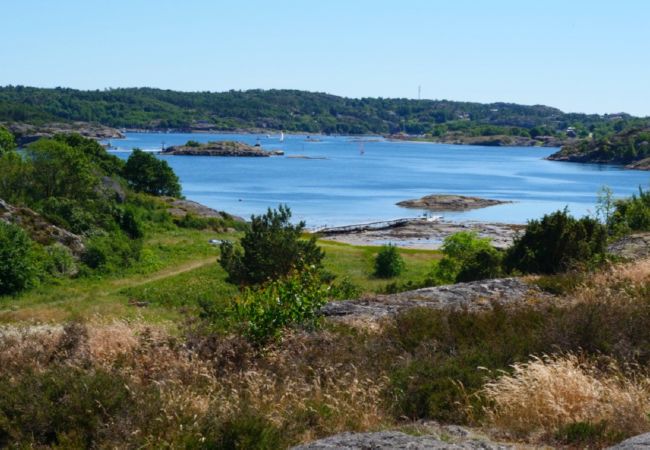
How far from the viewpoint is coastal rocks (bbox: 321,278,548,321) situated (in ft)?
41.2

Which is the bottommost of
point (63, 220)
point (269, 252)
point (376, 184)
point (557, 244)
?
point (376, 184)

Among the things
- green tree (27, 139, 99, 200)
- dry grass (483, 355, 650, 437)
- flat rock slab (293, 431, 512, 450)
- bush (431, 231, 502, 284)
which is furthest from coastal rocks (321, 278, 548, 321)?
green tree (27, 139, 99, 200)

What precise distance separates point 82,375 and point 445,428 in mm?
3655

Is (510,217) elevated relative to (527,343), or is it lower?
lower

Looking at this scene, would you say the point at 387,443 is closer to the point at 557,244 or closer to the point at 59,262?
the point at 557,244

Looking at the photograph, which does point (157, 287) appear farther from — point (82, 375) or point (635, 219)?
point (82, 375)

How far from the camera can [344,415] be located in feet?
23.5

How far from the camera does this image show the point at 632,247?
66.1ft

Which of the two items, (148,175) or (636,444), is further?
(148,175)

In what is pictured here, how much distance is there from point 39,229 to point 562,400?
41506 millimetres

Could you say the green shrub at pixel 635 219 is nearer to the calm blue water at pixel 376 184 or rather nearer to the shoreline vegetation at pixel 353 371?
the shoreline vegetation at pixel 353 371

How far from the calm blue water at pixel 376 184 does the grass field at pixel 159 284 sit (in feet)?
97.8

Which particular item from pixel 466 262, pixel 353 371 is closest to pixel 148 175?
pixel 466 262

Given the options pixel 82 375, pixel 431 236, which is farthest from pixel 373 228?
pixel 82 375
